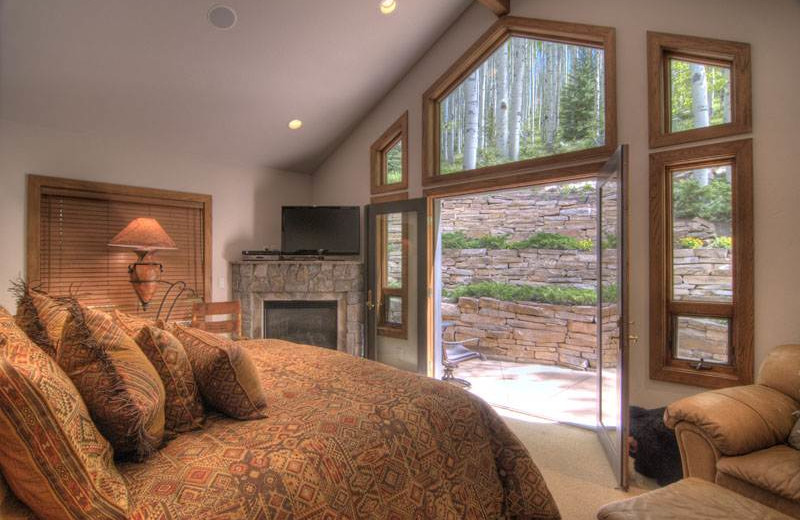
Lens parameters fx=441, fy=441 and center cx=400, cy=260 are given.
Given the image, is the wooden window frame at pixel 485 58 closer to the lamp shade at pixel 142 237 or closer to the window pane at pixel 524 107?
the window pane at pixel 524 107

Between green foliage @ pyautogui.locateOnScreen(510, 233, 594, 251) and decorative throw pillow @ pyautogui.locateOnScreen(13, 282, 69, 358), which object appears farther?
green foliage @ pyautogui.locateOnScreen(510, 233, 594, 251)

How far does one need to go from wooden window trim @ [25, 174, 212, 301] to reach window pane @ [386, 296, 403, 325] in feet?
6.09

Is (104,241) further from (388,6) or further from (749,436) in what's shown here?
(749,436)

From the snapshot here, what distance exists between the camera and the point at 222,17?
10.6ft

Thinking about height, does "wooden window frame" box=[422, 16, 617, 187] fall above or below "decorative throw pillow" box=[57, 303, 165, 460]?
above

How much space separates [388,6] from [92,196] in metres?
2.98

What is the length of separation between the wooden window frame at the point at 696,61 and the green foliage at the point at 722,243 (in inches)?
25.2

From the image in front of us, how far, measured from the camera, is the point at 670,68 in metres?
3.03

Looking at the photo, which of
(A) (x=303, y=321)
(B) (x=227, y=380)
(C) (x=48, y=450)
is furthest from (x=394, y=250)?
(C) (x=48, y=450)

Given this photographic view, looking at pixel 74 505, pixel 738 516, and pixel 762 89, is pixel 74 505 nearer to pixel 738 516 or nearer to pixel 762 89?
pixel 738 516

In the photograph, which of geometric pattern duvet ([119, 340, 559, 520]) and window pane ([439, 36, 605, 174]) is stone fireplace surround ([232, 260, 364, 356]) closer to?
window pane ([439, 36, 605, 174])

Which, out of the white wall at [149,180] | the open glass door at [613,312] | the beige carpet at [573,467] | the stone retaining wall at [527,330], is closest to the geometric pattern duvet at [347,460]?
the beige carpet at [573,467]

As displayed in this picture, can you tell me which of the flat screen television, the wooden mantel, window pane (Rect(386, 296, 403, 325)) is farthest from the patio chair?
the wooden mantel

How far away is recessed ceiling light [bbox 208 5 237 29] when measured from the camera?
10.4ft
